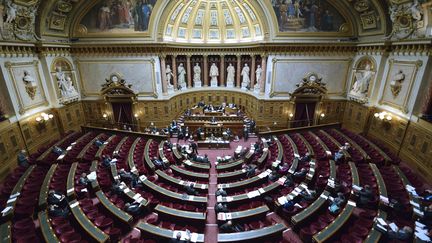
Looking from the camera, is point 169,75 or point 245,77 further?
point 245,77

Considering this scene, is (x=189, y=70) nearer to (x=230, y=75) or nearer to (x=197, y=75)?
(x=197, y=75)

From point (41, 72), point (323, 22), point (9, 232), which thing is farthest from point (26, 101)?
point (323, 22)

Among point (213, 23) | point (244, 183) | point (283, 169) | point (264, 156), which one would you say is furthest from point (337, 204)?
point (213, 23)

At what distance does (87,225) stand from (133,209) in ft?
6.14

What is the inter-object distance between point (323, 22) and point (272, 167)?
15003 mm

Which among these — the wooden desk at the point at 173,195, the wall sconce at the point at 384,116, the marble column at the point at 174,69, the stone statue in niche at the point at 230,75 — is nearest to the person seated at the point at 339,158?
the wall sconce at the point at 384,116

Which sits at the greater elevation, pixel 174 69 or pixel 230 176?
pixel 174 69

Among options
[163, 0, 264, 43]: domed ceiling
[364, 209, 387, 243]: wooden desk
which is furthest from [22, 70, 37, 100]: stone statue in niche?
[364, 209, 387, 243]: wooden desk

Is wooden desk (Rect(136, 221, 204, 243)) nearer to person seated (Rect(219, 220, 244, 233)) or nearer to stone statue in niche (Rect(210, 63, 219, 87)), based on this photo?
person seated (Rect(219, 220, 244, 233))

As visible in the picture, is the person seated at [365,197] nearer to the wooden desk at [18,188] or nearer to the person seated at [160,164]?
the person seated at [160,164]

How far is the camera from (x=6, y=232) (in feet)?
26.1

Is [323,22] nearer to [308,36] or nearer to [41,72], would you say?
[308,36]

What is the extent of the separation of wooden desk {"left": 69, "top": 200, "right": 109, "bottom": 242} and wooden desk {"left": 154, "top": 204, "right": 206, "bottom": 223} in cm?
242

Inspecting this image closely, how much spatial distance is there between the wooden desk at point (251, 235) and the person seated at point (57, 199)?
24.4ft
